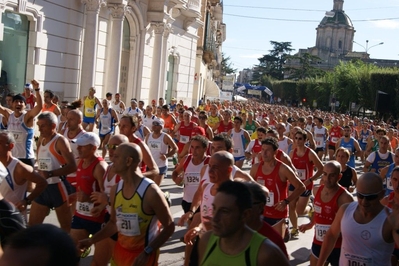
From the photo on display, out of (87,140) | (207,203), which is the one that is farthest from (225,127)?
(207,203)

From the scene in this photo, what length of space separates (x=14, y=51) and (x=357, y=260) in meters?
14.2

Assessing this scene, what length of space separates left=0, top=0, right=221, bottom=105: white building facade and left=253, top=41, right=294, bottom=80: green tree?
97.0m

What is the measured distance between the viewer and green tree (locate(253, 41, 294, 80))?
419 ft

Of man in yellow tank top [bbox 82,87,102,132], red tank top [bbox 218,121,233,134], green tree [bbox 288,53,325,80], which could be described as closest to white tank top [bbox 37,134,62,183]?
red tank top [bbox 218,121,233,134]

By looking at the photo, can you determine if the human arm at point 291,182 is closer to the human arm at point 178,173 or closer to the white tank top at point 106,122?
the human arm at point 178,173

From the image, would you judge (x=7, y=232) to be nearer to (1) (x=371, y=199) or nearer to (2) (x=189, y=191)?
(1) (x=371, y=199)

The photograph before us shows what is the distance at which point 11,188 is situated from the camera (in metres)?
5.66

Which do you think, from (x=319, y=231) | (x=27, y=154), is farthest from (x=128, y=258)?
(x=27, y=154)

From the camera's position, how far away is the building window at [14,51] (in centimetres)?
1653

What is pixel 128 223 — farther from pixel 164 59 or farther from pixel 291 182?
pixel 164 59

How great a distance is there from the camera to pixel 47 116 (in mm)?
6949

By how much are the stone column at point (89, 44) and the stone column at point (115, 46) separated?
172 cm

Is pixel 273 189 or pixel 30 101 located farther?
pixel 30 101

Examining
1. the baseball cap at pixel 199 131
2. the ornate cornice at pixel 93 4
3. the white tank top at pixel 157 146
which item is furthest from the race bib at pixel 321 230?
the ornate cornice at pixel 93 4
